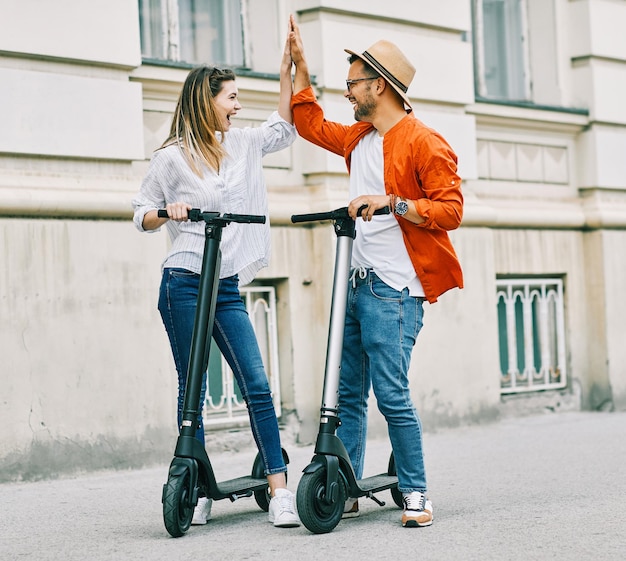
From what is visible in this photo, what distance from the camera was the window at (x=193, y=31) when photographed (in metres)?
7.64

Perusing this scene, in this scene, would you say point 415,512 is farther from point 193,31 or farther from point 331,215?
point 193,31

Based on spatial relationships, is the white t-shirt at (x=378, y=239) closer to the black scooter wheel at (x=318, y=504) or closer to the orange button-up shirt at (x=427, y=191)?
the orange button-up shirt at (x=427, y=191)

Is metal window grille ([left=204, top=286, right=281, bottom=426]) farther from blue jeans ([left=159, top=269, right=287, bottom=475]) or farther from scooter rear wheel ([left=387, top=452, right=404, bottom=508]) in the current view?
blue jeans ([left=159, top=269, right=287, bottom=475])

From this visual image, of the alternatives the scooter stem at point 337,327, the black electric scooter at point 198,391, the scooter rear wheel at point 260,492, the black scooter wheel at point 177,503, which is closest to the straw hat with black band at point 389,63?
the scooter stem at point 337,327

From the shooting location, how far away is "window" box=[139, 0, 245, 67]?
7.64 metres

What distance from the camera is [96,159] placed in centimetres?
676

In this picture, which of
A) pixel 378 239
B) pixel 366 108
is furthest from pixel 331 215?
pixel 366 108

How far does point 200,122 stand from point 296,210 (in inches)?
110

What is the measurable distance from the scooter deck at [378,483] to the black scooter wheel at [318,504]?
166mm

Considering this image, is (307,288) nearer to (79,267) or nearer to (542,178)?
(79,267)

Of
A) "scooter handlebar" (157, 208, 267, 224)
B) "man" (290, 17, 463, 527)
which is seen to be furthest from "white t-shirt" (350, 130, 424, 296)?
"scooter handlebar" (157, 208, 267, 224)

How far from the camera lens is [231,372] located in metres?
7.69

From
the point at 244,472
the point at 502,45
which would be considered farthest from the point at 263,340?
the point at 502,45

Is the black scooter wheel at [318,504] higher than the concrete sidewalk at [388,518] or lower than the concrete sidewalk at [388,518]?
higher
